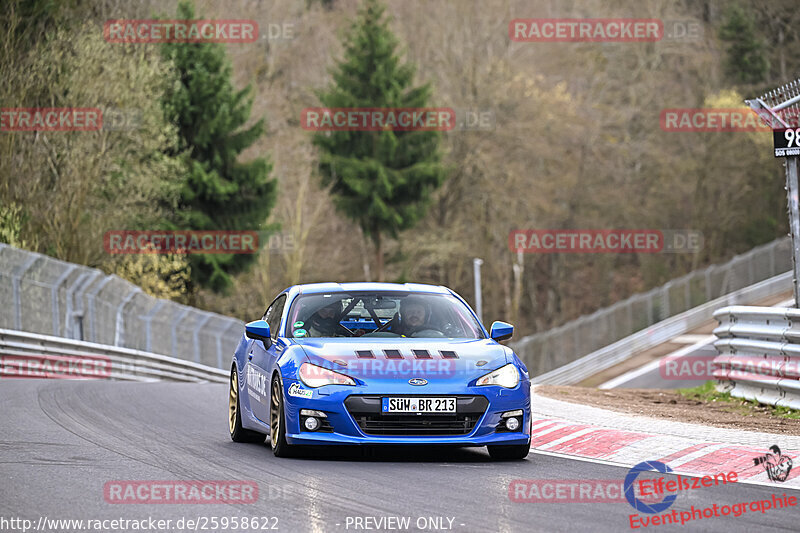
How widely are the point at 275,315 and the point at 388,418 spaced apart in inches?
101

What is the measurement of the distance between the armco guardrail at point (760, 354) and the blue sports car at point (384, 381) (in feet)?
14.9

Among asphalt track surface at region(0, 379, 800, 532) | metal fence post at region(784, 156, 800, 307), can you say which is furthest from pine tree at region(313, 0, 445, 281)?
asphalt track surface at region(0, 379, 800, 532)

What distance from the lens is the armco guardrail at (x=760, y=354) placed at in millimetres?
14295

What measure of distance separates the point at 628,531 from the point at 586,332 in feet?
133

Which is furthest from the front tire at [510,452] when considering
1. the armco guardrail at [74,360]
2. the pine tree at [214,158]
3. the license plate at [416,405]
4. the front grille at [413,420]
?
the pine tree at [214,158]

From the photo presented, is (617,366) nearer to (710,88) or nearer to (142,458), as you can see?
(710,88)

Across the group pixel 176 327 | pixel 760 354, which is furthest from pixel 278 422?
pixel 176 327

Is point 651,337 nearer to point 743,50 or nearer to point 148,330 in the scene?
point 148,330

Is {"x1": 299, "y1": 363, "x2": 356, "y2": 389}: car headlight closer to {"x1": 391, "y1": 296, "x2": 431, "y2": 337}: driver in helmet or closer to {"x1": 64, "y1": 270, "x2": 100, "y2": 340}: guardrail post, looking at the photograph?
{"x1": 391, "y1": 296, "x2": 431, "y2": 337}: driver in helmet

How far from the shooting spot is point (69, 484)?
8.73m

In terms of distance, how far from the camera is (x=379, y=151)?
61562 mm

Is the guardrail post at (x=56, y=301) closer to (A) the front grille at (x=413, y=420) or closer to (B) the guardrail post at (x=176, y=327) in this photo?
(B) the guardrail post at (x=176, y=327)

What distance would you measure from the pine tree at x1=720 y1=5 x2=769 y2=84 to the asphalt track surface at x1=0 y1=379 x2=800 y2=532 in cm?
6077

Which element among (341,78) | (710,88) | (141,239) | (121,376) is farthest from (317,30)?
(121,376)
